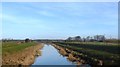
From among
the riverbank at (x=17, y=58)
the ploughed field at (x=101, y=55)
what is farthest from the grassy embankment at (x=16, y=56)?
the ploughed field at (x=101, y=55)

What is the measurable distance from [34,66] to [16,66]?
6.53 m

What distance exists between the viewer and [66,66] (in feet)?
107

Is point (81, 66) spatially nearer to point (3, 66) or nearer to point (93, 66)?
point (93, 66)

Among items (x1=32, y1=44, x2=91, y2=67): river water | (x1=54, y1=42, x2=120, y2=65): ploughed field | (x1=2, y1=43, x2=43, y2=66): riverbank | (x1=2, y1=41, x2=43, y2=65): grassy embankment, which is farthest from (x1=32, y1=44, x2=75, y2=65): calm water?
(x1=54, y1=42, x2=120, y2=65): ploughed field

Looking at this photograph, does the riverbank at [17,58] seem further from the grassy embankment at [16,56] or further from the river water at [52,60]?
the river water at [52,60]

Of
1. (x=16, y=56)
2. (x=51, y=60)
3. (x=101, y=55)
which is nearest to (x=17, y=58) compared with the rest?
(x=16, y=56)

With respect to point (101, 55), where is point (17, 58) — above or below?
below

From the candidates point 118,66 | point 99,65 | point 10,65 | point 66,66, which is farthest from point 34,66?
point 118,66

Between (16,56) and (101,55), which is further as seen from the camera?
(16,56)

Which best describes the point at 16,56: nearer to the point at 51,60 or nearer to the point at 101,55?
the point at 51,60

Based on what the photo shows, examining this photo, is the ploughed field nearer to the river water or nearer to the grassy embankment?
the river water

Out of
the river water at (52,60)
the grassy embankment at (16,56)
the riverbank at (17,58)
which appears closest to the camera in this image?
the riverbank at (17,58)

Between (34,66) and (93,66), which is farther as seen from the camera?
(34,66)

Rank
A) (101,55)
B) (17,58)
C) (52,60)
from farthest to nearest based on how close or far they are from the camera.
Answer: (52,60)
(101,55)
(17,58)
